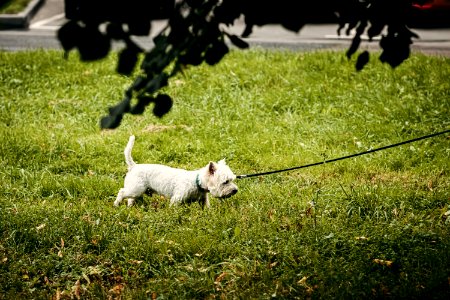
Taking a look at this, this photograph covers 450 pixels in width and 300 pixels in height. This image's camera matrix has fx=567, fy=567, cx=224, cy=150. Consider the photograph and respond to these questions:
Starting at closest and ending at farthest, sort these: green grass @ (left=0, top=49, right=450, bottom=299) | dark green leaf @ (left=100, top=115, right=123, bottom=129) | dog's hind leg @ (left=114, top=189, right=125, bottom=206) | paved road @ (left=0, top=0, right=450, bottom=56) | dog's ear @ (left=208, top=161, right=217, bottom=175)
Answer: dark green leaf @ (left=100, top=115, right=123, bottom=129) → green grass @ (left=0, top=49, right=450, bottom=299) → dog's ear @ (left=208, top=161, right=217, bottom=175) → dog's hind leg @ (left=114, top=189, right=125, bottom=206) → paved road @ (left=0, top=0, right=450, bottom=56)

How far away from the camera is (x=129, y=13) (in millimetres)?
Answer: 2824

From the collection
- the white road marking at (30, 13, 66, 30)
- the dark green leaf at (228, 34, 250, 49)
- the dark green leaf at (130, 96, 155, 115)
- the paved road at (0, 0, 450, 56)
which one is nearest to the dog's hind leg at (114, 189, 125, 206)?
the dark green leaf at (130, 96, 155, 115)

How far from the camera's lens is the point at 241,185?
6043 millimetres

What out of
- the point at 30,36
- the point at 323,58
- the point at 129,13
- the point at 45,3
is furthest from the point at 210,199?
the point at 45,3

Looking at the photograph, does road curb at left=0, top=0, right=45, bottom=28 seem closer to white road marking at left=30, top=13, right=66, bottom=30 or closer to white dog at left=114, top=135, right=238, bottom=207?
white road marking at left=30, top=13, right=66, bottom=30

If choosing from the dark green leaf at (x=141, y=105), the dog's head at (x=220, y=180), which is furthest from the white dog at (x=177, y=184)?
the dark green leaf at (x=141, y=105)

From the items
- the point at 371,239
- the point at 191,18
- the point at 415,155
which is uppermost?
the point at 191,18

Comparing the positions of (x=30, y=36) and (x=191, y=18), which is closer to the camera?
(x=191, y=18)

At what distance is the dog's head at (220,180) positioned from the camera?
508cm

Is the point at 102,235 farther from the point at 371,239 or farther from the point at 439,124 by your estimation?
the point at 439,124

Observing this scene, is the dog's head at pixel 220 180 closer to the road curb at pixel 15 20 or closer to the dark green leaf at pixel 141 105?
the dark green leaf at pixel 141 105

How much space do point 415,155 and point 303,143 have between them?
4.45 feet

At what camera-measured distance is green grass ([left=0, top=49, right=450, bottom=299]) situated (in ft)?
14.2

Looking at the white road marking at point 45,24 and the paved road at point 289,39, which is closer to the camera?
the paved road at point 289,39
